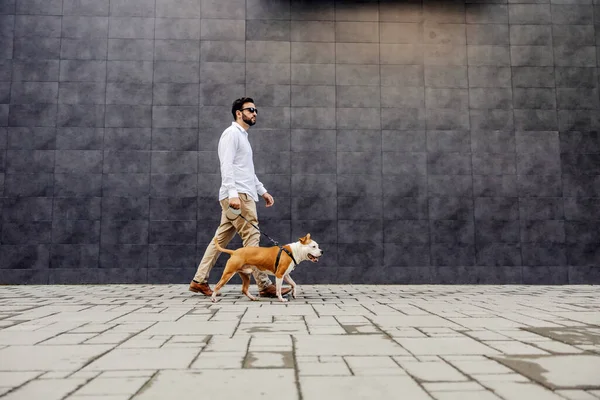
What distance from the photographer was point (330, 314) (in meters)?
3.60

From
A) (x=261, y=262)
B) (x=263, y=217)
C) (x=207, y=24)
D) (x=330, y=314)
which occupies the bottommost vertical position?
(x=330, y=314)

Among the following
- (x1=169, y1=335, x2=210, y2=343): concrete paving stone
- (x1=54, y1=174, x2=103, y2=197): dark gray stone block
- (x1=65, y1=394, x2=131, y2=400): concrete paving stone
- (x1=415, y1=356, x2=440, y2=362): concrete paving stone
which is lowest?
(x1=169, y1=335, x2=210, y2=343): concrete paving stone

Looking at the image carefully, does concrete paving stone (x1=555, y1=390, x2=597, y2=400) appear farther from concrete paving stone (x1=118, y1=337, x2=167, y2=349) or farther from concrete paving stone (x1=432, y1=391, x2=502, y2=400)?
concrete paving stone (x1=118, y1=337, x2=167, y2=349)

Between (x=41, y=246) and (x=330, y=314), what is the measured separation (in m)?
5.51

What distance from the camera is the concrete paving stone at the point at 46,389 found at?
1502 millimetres

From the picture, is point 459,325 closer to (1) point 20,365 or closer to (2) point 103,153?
(1) point 20,365

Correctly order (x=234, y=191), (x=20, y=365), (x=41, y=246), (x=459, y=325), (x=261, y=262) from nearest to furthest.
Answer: (x=20, y=365) < (x=459, y=325) < (x=261, y=262) < (x=234, y=191) < (x=41, y=246)

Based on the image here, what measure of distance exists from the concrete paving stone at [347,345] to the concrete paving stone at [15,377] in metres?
1.14

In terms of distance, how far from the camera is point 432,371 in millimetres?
1824

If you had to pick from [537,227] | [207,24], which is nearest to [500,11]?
[537,227]

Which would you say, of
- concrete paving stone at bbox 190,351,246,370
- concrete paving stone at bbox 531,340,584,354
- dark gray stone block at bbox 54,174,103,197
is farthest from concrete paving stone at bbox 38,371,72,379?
dark gray stone block at bbox 54,174,103,197

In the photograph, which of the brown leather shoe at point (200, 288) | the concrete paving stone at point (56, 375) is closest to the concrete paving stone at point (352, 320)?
the concrete paving stone at point (56, 375)

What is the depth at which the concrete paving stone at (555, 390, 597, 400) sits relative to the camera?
1488 mm

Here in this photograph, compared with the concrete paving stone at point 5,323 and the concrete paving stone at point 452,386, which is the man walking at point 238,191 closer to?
the concrete paving stone at point 5,323
